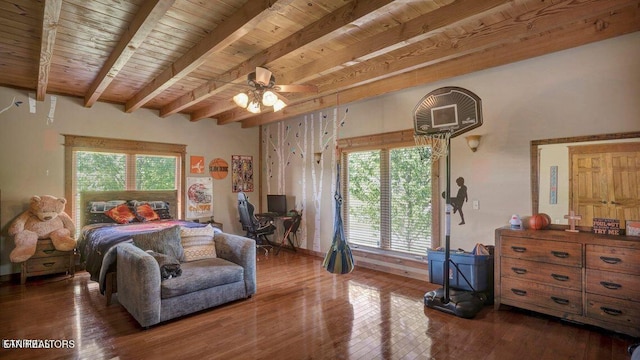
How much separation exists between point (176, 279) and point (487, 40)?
3.66m

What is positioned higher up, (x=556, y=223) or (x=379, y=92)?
(x=379, y=92)

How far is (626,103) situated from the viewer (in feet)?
9.47

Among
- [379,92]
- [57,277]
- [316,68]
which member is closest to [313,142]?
[379,92]

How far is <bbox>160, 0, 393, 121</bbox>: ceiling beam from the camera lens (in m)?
2.32

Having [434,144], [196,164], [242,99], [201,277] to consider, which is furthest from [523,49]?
[196,164]

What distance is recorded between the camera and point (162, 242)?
338 cm

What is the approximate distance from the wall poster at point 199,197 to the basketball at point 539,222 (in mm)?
5320

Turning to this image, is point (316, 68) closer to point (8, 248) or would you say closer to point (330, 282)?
point (330, 282)

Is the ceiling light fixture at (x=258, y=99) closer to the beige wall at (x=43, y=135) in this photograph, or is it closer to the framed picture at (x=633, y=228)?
the beige wall at (x=43, y=135)

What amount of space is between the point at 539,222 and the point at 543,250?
315mm

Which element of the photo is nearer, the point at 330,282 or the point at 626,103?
the point at 626,103

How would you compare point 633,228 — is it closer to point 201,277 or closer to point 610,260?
point 610,260

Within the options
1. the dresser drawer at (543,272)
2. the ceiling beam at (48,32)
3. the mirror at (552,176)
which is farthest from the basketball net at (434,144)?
the ceiling beam at (48,32)

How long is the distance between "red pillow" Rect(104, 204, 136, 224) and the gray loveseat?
1598mm
